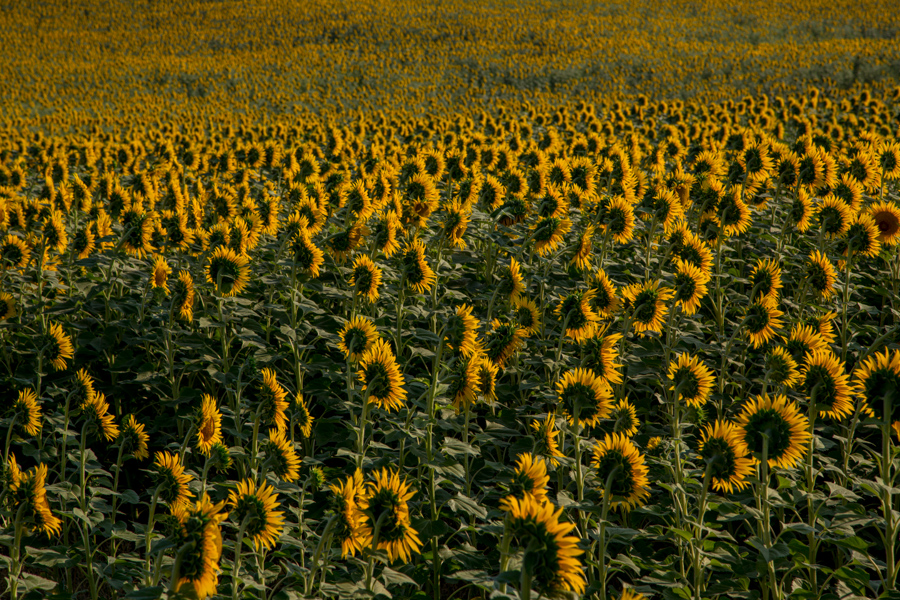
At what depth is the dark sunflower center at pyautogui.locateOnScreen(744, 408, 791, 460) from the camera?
2.37 meters

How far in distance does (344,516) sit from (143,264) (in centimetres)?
414

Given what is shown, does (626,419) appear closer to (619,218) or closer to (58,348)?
(619,218)

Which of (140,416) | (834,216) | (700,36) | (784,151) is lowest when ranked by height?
(140,416)

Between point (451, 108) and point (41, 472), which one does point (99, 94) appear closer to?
point (451, 108)

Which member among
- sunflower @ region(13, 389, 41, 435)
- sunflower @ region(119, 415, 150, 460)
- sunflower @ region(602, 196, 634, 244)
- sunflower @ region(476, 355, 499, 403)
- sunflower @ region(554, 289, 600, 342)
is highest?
sunflower @ region(602, 196, 634, 244)

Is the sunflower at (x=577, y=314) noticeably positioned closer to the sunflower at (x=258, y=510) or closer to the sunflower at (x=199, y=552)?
the sunflower at (x=258, y=510)

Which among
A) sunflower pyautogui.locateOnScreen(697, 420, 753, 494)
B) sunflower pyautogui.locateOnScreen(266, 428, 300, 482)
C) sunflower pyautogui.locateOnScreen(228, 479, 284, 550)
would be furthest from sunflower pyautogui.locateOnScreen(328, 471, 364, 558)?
sunflower pyautogui.locateOnScreen(697, 420, 753, 494)

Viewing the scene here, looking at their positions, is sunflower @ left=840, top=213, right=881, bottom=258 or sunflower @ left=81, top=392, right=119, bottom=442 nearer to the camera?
sunflower @ left=81, top=392, right=119, bottom=442

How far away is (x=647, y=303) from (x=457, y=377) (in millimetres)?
1242

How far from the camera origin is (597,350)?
3.04 m

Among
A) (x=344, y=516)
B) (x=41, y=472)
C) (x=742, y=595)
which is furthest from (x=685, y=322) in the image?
(x=41, y=472)

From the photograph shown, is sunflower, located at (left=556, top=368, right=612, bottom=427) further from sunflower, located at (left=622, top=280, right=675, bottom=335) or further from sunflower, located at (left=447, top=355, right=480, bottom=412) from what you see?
sunflower, located at (left=622, top=280, right=675, bottom=335)

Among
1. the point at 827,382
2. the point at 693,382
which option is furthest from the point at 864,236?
the point at 693,382

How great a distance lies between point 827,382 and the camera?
280 centimetres
